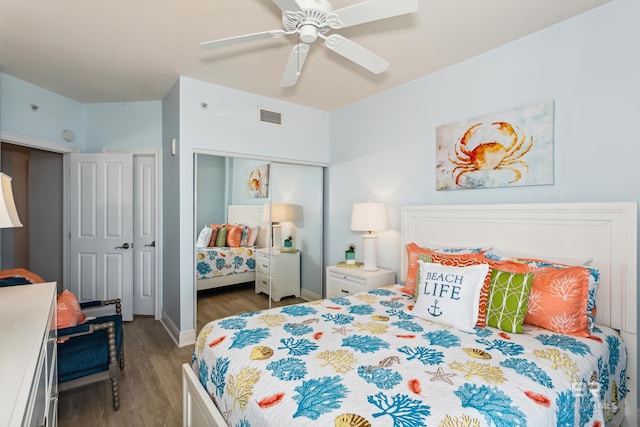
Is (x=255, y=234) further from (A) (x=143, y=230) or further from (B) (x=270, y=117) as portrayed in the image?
(A) (x=143, y=230)

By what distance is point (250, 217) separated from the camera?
362 cm

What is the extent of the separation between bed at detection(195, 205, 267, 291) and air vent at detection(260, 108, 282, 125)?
0.99 m

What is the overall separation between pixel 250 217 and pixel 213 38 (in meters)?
1.80

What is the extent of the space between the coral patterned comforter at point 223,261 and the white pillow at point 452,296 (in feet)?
7.05

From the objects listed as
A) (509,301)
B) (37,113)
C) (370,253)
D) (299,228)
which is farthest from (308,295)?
(37,113)

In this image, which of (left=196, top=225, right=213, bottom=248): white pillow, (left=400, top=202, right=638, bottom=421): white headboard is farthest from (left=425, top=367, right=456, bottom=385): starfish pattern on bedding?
(left=196, top=225, right=213, bottom=248): white pillow

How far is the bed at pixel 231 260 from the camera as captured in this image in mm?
3295

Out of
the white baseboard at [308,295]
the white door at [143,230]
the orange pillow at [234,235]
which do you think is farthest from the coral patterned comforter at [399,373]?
the white door at [143,230]

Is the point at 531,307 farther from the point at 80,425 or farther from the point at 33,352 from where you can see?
the point at 80,425

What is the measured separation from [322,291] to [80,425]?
270cm

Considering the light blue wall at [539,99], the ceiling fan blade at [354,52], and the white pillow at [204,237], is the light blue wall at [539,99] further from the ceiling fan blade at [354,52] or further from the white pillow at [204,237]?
the white pillow at [204,237]

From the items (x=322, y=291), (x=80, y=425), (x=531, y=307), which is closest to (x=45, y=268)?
(x=80, y=425)

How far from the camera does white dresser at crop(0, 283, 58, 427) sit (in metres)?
0.78

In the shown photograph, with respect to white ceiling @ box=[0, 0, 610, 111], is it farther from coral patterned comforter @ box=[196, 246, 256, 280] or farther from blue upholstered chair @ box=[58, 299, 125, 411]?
blue upholstered chair @ box=[58, 299, 125, 411]
